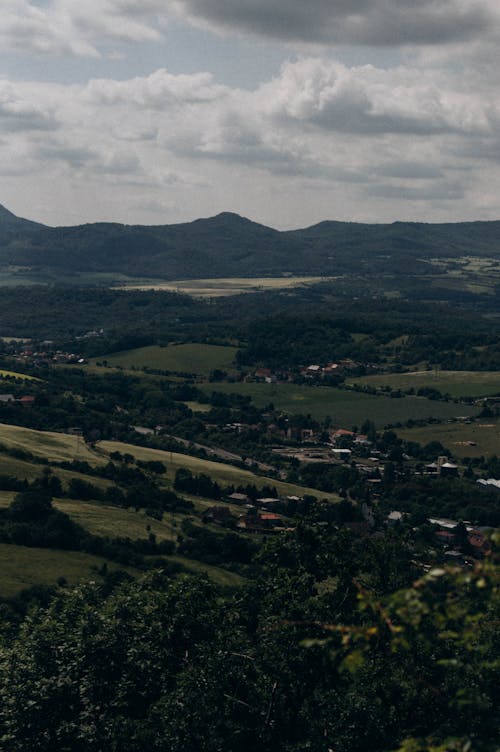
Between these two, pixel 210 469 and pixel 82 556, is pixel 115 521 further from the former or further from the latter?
pixel 210 469

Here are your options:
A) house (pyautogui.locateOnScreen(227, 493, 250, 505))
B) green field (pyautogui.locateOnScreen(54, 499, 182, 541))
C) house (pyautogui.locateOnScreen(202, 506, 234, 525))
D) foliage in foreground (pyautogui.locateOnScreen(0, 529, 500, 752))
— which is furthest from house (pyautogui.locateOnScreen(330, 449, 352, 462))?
foliage in foreground (pyautogui.locateOnScreen(0, 529, 500, 752))

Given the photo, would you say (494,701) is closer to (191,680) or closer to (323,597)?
(323,597)

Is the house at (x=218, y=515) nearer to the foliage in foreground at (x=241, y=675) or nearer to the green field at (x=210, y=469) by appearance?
the green field at (x=210, y=469)

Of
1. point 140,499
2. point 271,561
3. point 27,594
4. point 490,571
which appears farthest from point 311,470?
point 490,571

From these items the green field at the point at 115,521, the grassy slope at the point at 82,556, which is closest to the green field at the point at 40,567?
the grassy slope at the point at 82,556

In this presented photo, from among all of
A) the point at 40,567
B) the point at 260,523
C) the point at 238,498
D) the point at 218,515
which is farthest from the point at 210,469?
the point at 40,567

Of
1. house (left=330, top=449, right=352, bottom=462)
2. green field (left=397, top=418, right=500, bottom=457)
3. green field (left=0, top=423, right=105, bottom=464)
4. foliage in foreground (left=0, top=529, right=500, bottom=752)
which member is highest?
foliage in foreground (left=0, top=529, right=500, bottom=752)

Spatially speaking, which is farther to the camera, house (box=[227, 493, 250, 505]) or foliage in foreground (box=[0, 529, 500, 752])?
house (box=[227, 493, 250, 505])

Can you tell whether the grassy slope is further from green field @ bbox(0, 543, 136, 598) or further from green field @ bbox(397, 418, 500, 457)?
green field @ bbox(397, 418, 500, 457)
